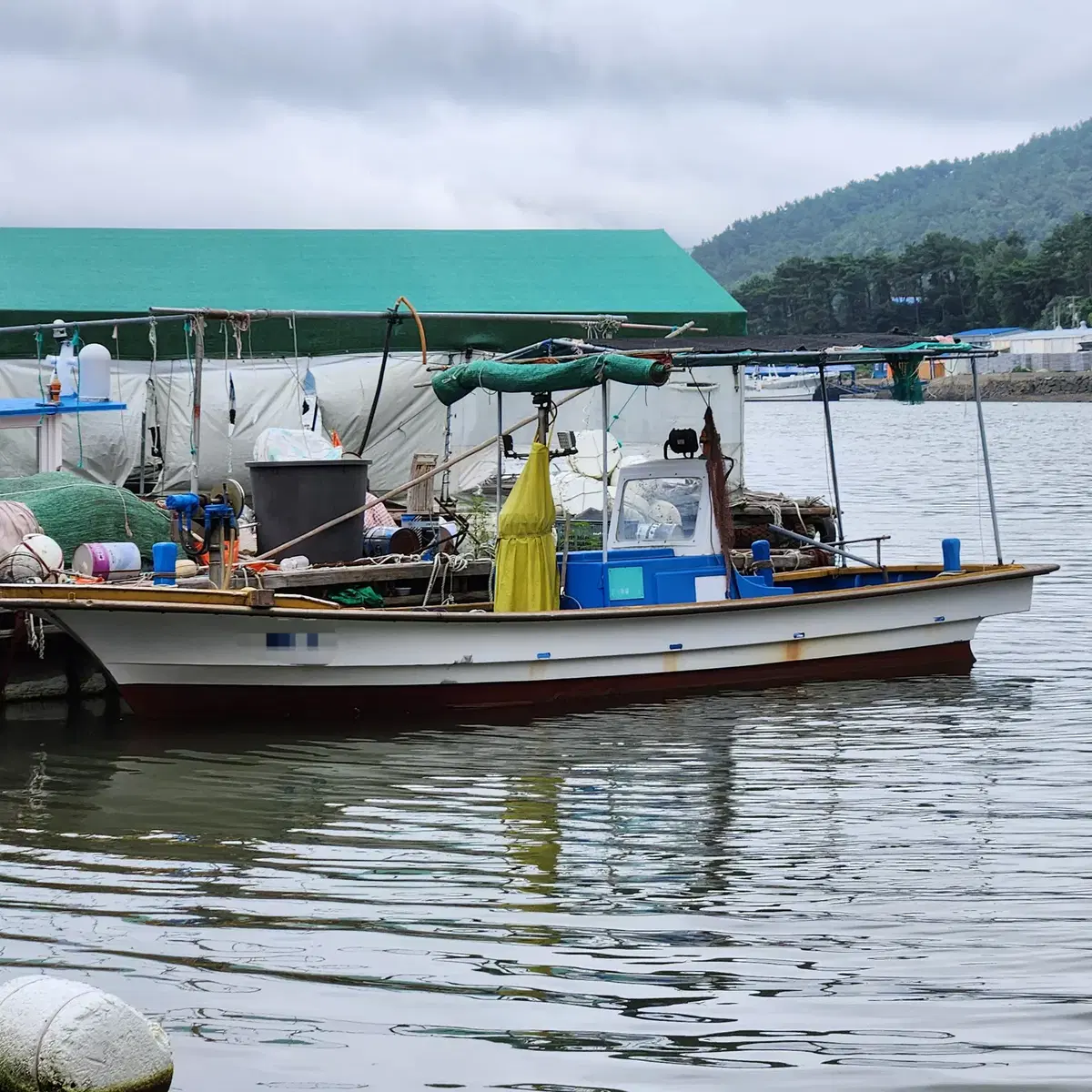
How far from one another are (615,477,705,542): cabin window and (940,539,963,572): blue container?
282 centimetres

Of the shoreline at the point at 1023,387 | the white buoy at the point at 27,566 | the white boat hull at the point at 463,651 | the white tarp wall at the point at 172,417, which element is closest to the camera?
the white boat hull at the point at 463,651

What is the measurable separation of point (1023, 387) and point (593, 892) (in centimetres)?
11445

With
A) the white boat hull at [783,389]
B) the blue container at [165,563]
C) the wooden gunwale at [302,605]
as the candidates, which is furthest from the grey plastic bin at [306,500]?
the white boat hull at [783,389]

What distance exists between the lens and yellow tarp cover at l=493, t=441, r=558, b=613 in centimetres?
1342

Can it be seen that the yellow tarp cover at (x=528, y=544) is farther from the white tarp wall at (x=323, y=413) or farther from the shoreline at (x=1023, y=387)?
the shoreline at (x=1023, y=387)

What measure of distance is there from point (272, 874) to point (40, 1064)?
3.31m

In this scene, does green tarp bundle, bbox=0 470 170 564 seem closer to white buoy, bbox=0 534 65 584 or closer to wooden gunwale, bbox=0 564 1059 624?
white buoy, bbox=0 534 65 584

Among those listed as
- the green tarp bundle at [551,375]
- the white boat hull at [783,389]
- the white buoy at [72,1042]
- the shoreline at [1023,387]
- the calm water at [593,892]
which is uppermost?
the white boat hull at [783,389]

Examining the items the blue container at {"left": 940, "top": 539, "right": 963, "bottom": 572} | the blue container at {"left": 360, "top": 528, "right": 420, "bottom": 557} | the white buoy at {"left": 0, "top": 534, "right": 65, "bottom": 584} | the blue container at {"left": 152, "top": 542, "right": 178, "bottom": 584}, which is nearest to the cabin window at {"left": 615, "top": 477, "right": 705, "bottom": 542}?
the blue container at {"left": 360, "top": 528, "right": 420, "bottom": 557}

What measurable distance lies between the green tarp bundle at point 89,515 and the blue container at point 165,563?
3.43ft

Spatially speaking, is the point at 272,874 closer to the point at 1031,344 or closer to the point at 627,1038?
the point at 627,1038

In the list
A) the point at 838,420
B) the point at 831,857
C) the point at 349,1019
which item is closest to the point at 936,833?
the point at 831,857

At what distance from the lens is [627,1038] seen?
252 inches

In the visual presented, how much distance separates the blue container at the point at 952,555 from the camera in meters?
15.7
